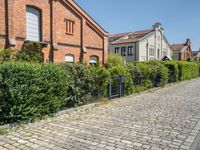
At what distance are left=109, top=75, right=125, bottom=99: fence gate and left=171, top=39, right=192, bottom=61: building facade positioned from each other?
182 feet

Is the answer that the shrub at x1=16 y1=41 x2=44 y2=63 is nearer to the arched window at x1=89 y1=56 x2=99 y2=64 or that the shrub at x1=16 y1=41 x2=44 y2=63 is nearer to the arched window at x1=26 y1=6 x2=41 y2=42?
the arched window at x1=26 y1=6 x2=41 y2=42

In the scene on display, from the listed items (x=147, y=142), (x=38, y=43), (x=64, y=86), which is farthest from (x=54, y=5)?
(x=147, y=142)

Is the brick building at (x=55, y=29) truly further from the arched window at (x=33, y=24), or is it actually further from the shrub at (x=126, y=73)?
the shrub at (x=126, y=73)

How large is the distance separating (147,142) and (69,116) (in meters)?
3.37

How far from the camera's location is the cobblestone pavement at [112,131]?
5430 mm

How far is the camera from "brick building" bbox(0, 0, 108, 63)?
1540 cm

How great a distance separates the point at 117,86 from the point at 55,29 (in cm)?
880

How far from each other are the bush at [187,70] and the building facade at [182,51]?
3449 centimetres

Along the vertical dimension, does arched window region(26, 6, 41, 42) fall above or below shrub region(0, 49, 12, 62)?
above

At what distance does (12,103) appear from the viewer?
687 centimetres

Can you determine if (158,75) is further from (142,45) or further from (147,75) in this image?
(142,45)

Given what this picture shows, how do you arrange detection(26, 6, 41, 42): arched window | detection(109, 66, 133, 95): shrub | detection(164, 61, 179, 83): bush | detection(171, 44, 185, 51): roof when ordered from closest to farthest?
detection(109, 66, 133, 95): shrub < detection(26, 6, 41, 42): arched window < detection(164, 61, 179, 83): bush < detection(171, 44, 185, 51): roof

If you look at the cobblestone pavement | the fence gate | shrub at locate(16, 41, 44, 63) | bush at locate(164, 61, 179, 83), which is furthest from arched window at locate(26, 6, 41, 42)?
bush at locate(164, 61, 179, 83)

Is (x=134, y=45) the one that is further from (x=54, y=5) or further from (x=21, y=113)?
Result: (x=21, y=113)
